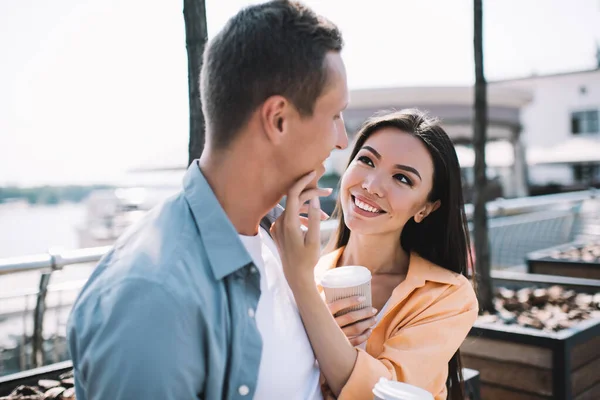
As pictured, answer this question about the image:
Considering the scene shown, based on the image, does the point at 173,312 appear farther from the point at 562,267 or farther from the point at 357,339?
the point at 562,267

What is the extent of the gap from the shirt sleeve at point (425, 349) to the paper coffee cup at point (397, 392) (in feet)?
0.82

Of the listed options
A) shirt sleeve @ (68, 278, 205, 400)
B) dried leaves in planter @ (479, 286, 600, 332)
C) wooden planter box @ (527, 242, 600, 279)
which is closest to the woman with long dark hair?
shirt sleeve @ (68, 278, 205, 400)

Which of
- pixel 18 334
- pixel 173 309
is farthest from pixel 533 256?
pixel 173 309

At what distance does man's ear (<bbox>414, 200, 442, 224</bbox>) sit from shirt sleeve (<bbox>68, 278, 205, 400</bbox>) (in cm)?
142

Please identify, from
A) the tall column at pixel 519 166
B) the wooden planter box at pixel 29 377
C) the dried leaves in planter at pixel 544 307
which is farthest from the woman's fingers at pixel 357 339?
the tall column at pixel 519 166

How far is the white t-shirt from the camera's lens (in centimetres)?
138

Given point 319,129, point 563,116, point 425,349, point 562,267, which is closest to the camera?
point 319,129

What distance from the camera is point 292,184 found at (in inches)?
58.0

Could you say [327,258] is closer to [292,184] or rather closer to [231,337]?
[292,184]

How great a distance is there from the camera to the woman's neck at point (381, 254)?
244 cm

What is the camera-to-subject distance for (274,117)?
53.1 inches

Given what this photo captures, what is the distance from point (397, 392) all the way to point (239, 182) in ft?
2.07

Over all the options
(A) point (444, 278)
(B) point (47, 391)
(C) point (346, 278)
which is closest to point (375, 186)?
(A) point (444, 278)

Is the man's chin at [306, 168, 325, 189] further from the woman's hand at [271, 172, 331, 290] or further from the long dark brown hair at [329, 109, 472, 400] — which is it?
the long dark brown hair at [329, 109, 472, 400]
